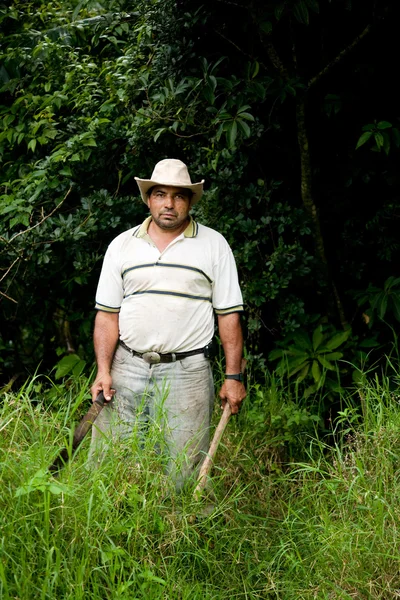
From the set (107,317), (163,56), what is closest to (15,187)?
(163,56)

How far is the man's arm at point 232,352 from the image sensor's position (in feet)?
13.3

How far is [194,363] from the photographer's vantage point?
407cm

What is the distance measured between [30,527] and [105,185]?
10.5 feet

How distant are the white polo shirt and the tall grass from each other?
0.59 meters

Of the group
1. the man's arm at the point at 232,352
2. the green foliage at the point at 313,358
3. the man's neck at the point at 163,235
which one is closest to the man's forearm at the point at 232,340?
the man's arm at the point at 232,352

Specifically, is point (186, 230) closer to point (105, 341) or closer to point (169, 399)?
point (105, 341)

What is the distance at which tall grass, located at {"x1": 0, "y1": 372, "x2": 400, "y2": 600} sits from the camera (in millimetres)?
3053

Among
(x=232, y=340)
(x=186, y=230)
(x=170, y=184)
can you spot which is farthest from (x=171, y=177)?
(x=232, y=340)

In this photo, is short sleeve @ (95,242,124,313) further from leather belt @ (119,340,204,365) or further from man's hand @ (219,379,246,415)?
man's hand @ (219,379,246,415)

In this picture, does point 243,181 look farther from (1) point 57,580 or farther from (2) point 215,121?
(1) point 57,580

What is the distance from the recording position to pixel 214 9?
5066 mm

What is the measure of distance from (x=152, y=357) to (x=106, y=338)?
30cm

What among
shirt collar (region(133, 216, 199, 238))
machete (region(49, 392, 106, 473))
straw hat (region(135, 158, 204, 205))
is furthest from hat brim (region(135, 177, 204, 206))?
machete (region(49, 392, 106, 473))

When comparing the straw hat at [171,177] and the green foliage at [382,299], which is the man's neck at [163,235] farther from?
the green foliage at [382,299]
